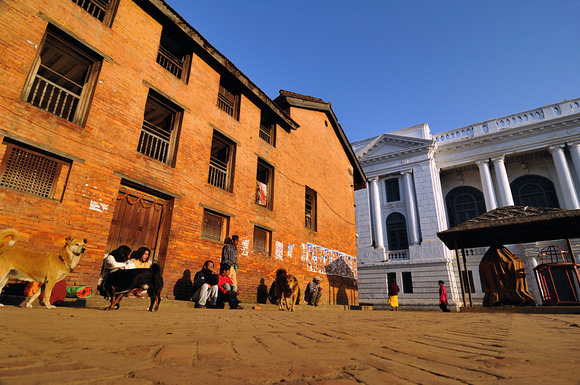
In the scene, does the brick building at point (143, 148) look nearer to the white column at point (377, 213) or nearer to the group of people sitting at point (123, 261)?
the group of people sitting at point (123, 261)

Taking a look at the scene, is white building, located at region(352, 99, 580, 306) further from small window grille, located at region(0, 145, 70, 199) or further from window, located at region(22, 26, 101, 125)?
window, located at region(22, 26, 101, 125)

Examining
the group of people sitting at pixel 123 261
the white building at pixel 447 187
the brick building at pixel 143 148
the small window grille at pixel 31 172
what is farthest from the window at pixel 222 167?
the white building at pixel 447 187

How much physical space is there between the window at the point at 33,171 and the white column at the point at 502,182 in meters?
28.7

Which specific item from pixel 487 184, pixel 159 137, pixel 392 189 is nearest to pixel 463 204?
pixel 487 184

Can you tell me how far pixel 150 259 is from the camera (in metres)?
7.74

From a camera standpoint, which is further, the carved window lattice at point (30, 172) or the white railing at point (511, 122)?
the white railing at point (511, 122)

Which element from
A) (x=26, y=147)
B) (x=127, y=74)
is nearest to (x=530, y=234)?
(x=127, y=74)

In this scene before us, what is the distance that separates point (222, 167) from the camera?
35.9 feet

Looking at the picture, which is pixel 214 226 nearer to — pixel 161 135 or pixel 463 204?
pixel 161 135

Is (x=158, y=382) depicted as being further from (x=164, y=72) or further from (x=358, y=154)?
(x=358, y=154)

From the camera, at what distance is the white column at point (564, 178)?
856 inches

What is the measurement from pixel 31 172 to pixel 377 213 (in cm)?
2589

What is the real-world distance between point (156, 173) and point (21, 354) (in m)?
7.21

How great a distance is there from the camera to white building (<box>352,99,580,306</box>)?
23.3 metres
